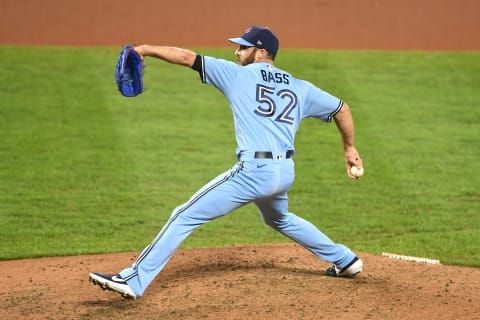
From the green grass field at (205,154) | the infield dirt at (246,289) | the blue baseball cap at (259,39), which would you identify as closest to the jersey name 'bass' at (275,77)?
the blue baseball cap at (259,39)

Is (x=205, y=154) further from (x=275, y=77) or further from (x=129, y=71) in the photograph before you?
(x=129, y=71)

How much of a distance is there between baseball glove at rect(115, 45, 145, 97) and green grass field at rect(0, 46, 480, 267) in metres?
2.44

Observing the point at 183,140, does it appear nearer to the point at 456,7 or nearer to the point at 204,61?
the point at 204,61

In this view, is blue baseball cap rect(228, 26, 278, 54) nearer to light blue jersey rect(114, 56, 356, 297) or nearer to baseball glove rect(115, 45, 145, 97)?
light blue jersey rect(114, 56, 356, 297)

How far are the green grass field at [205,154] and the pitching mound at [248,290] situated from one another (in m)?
0.90

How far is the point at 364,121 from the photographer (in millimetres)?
11164

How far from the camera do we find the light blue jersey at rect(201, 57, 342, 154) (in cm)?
592

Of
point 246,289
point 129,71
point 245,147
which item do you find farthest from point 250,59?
point 246,289

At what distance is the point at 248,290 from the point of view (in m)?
6.22

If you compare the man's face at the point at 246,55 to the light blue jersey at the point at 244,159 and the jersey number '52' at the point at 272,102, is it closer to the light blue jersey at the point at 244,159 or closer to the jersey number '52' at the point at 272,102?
the light blue jersey at the point at 244,159

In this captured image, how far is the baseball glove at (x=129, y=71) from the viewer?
18.9ft

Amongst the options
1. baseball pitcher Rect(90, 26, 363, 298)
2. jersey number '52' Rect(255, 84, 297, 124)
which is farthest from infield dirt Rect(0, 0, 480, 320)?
jersey number '52' Rect(255, 84, 297, 124)

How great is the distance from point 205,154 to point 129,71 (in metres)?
4.49

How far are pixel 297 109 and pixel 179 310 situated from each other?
1546mm
